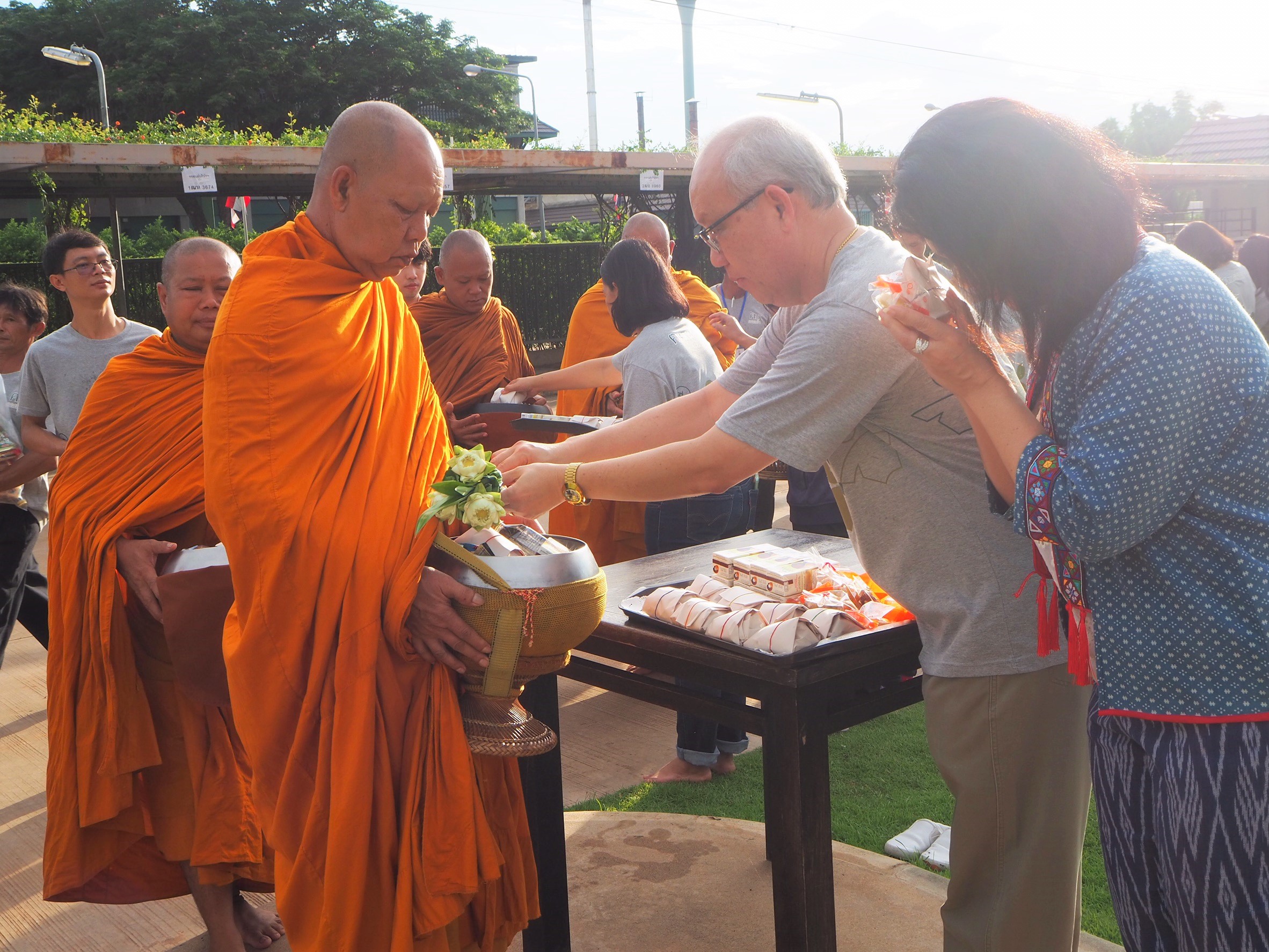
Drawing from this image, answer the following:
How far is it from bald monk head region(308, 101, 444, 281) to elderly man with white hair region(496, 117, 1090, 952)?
598 millimetres

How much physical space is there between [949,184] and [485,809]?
4.98 ft

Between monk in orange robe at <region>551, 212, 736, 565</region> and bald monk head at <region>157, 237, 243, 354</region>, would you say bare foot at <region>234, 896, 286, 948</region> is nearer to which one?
bald monk head at <region>157, 237, 243, 354</region>

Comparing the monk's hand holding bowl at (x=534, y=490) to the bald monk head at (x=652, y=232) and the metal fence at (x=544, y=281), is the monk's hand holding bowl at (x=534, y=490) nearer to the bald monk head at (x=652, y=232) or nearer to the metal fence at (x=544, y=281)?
the bald monk head at (x=652, y=232)

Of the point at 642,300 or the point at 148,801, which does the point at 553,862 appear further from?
the point at 642,300

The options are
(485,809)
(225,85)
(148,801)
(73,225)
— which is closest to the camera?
(485,809)

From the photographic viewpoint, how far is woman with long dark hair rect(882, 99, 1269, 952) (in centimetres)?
142

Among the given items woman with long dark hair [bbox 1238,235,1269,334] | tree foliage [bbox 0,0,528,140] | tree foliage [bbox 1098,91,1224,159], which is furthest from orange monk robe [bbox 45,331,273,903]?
tree foliage [bbox 1098,91,1224,159]

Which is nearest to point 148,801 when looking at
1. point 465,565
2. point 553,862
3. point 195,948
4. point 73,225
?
point 195,948

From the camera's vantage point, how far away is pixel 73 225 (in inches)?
420

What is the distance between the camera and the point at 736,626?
2150 millimetres

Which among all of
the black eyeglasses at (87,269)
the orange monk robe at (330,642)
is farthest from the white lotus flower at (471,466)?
the black eyeglasses at (87,269)

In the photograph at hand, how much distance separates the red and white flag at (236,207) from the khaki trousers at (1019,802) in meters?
17.4

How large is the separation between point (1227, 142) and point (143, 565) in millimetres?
31878

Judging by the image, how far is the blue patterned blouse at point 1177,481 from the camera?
55.2 inches
